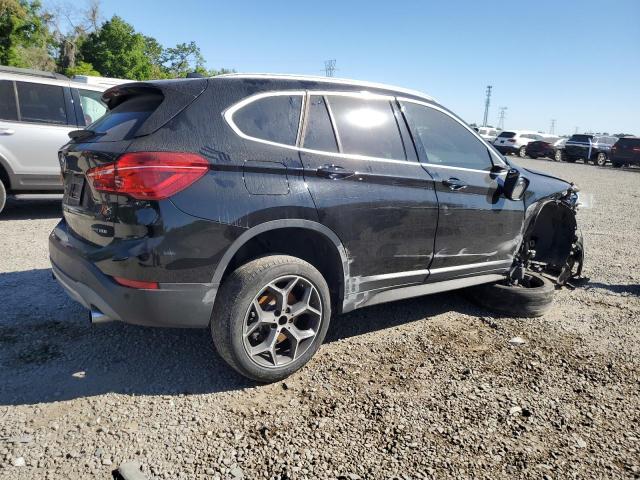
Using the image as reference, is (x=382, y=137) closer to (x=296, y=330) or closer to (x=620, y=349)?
(x=296, y=330)

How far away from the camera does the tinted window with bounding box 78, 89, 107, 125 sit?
24.4ft

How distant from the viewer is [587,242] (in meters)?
7.84

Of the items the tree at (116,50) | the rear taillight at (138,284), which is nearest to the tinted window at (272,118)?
the rear taillight at (138,284)

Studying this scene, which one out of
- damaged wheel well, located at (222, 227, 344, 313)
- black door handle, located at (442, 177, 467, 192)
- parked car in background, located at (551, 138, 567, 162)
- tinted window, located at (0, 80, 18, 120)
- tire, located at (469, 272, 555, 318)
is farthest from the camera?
parked car in background, located at (551, 138, 567, 162)

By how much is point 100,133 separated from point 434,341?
111 inches

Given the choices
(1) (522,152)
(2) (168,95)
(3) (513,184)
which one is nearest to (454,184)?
(3) (513,184)

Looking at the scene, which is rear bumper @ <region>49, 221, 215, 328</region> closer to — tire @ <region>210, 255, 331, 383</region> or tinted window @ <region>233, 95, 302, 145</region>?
tire @ <region>210, 255, 331, 383</region>

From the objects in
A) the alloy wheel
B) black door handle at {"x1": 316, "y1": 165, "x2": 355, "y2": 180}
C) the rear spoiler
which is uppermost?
the rear spoiler

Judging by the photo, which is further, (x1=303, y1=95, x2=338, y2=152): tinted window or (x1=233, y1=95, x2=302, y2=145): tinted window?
(x1=303, y1=95, x2=338, y2=152): tinted window

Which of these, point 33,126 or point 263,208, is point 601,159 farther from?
point 263,208

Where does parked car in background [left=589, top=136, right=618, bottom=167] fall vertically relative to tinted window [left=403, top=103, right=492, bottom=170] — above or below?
below

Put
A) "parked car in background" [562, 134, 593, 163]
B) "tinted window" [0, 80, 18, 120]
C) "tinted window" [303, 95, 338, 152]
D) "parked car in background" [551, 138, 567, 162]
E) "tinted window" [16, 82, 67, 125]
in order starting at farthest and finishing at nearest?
"parked car in background" [551, 138, 567, 162]
"parked car in background" [562, 134, 593, 163]
"tinted window" [16, 82, 67, 125]
"tinted window" [0, 80, 18, 120]
"tinted window" [303, 95, 338, 152]

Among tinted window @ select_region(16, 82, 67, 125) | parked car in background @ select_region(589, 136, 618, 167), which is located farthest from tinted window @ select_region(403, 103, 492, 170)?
parked car in background @ select_region(589, 136, 618, 167)

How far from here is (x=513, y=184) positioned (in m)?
4.09
